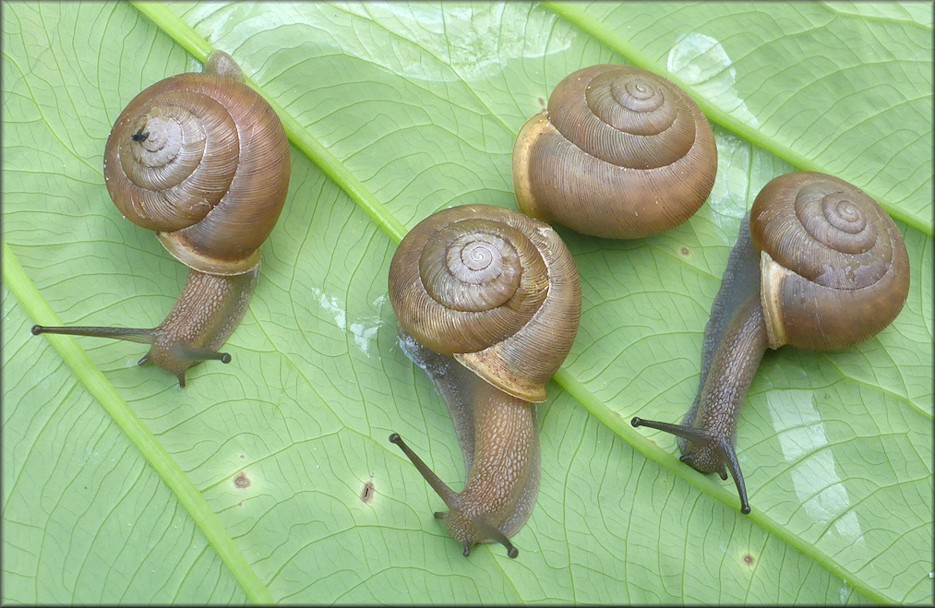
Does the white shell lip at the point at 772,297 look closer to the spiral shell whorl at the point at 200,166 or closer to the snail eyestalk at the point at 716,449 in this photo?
the snail eyestalk at the point at 716,449

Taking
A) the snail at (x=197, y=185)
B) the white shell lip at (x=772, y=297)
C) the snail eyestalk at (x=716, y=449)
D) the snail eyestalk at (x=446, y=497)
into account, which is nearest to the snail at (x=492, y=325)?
the snail eyestalk at (x=446, y=497)

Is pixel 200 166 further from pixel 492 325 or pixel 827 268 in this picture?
pixel 827 268

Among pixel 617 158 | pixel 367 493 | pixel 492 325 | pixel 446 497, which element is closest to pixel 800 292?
pixel 617 158

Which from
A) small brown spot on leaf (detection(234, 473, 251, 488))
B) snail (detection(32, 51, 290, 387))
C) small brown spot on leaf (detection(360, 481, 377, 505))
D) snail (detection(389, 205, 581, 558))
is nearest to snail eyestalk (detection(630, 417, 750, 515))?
snail (detection(389, 205, 581, 558))

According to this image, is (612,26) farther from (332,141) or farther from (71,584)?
(71,584)

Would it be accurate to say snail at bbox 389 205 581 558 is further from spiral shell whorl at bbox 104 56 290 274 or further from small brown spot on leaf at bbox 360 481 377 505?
spiral shell whorl at bbox 104 56 290 274

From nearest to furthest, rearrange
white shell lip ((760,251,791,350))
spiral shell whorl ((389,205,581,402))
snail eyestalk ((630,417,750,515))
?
spiral shell whorl ((389,205,581,402)), snail eyestalk ((630,417,750,515)), white shell lip ((760,251,791,350))
